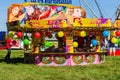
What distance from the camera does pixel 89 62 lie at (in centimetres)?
2550

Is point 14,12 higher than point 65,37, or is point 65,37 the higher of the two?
point 14,12

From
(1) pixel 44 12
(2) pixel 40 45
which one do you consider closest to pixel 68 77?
(2) pixel 40 45

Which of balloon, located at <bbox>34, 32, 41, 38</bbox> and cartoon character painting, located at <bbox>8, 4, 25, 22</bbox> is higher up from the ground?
cartoon character painting, located at <bbox>8, 4, 25, 22</bbox>

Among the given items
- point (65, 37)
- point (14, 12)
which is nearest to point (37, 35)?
point (65, 37)

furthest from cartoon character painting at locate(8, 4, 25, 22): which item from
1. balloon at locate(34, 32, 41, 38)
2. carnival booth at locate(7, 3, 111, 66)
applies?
balloon at locate(34, 32, 41, 38)

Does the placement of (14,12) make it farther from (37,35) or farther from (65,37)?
(65,37)

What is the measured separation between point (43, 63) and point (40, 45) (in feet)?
7.57

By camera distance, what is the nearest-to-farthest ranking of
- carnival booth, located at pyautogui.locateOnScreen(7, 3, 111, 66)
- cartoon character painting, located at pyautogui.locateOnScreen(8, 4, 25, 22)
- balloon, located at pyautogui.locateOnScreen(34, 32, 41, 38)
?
carnival booth, located at pyautogui.locateOnScreen(7, 3, 111, 66), balloon, located at pyautogui.locateOnScreen(34, 32, 41, 38), cartoon character painting, located at pyautogui.locateOnScreen(8, 4, 25, 22)

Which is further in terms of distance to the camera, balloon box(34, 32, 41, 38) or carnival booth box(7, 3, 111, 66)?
balloon box(34, 32, 41, 38)

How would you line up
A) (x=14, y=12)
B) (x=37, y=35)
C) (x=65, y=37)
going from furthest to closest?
1. (x=14, y=12)
2. (x=65, y=37)
3. (x=37, y=35)

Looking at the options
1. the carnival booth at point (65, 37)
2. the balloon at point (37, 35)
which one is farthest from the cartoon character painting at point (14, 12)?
the balloon at point (37, 35)

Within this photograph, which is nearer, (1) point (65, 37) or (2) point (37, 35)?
(2) point (37, 35)

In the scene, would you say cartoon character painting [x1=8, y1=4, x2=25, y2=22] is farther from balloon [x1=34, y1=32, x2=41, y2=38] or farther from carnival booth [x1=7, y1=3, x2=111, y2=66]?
balloon [x1=34, y1=32, x2=41, y2=38]

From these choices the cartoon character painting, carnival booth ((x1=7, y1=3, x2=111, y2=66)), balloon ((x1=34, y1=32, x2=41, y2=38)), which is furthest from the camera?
the cartoon character painting
